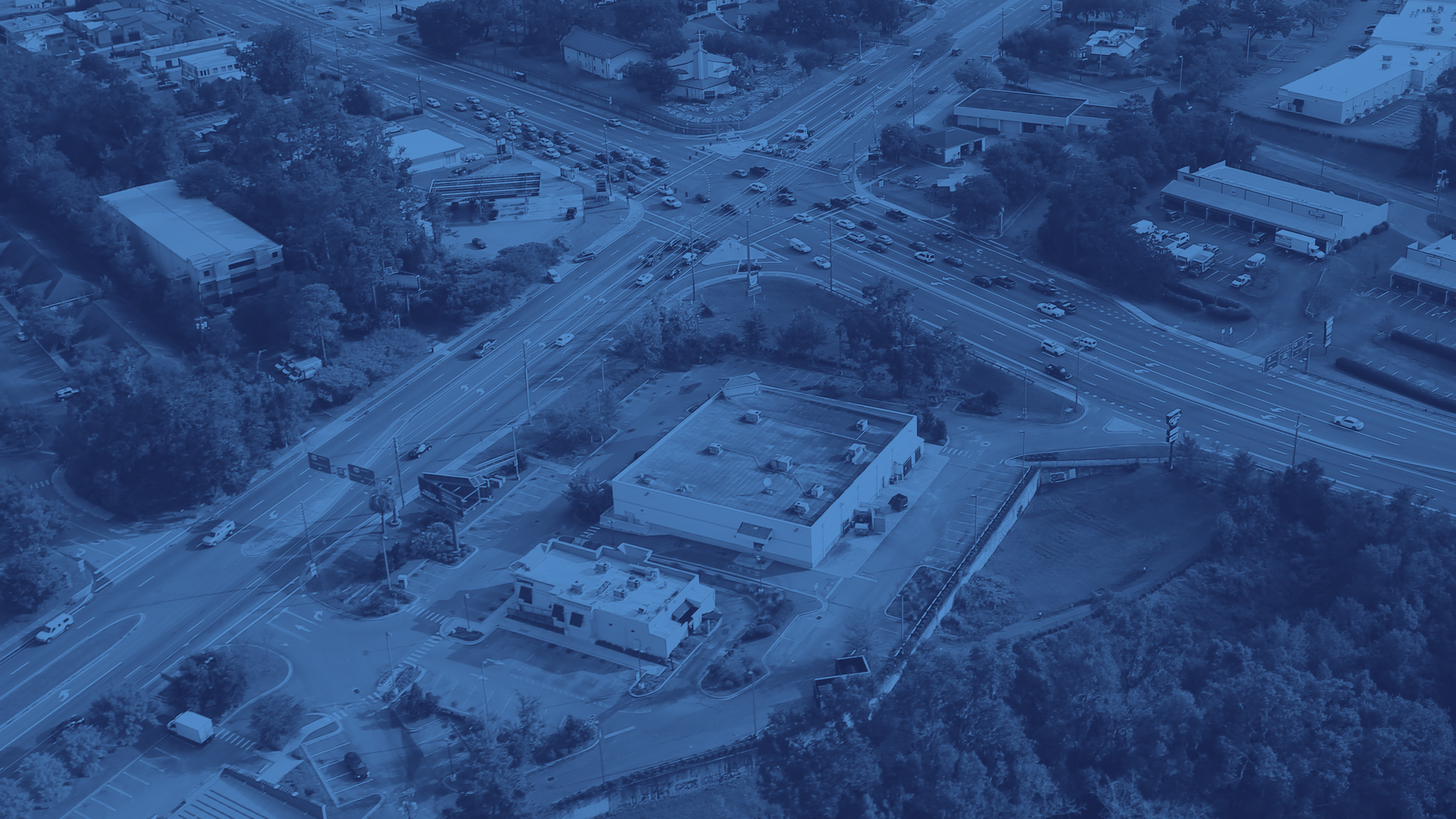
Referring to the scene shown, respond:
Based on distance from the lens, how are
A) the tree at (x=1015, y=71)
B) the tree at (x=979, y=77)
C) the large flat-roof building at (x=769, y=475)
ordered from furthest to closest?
the tree at (x=1015, y=71) → the tree at (x=979, y=77) → the large flat-roof building at (x=769, y=475)

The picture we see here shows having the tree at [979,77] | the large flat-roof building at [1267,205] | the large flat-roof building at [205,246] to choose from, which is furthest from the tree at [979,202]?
the large flat-roof building at [205,246]

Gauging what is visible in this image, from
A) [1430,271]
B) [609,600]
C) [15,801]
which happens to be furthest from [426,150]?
[1430,271]

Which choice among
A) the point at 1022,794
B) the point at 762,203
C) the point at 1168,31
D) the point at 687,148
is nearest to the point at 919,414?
the point at 1022,794

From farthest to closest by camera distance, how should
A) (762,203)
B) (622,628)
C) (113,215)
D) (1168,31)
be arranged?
(1168,31), (762,203), (113,215), (622,628)

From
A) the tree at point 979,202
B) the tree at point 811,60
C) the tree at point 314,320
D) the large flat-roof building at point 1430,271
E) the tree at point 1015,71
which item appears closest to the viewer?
the tree at point 314,320

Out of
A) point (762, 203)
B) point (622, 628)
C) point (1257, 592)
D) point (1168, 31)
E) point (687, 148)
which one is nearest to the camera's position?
point (622, 628)

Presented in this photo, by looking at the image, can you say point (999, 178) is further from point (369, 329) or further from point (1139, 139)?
point (369, 329)

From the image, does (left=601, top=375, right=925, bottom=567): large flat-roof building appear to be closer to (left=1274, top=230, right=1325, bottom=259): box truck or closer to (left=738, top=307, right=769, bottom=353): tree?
(left=738, top=307, right=769, bottom=353): tree

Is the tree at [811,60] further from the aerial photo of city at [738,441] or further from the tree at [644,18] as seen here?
the tree at [644,18]
